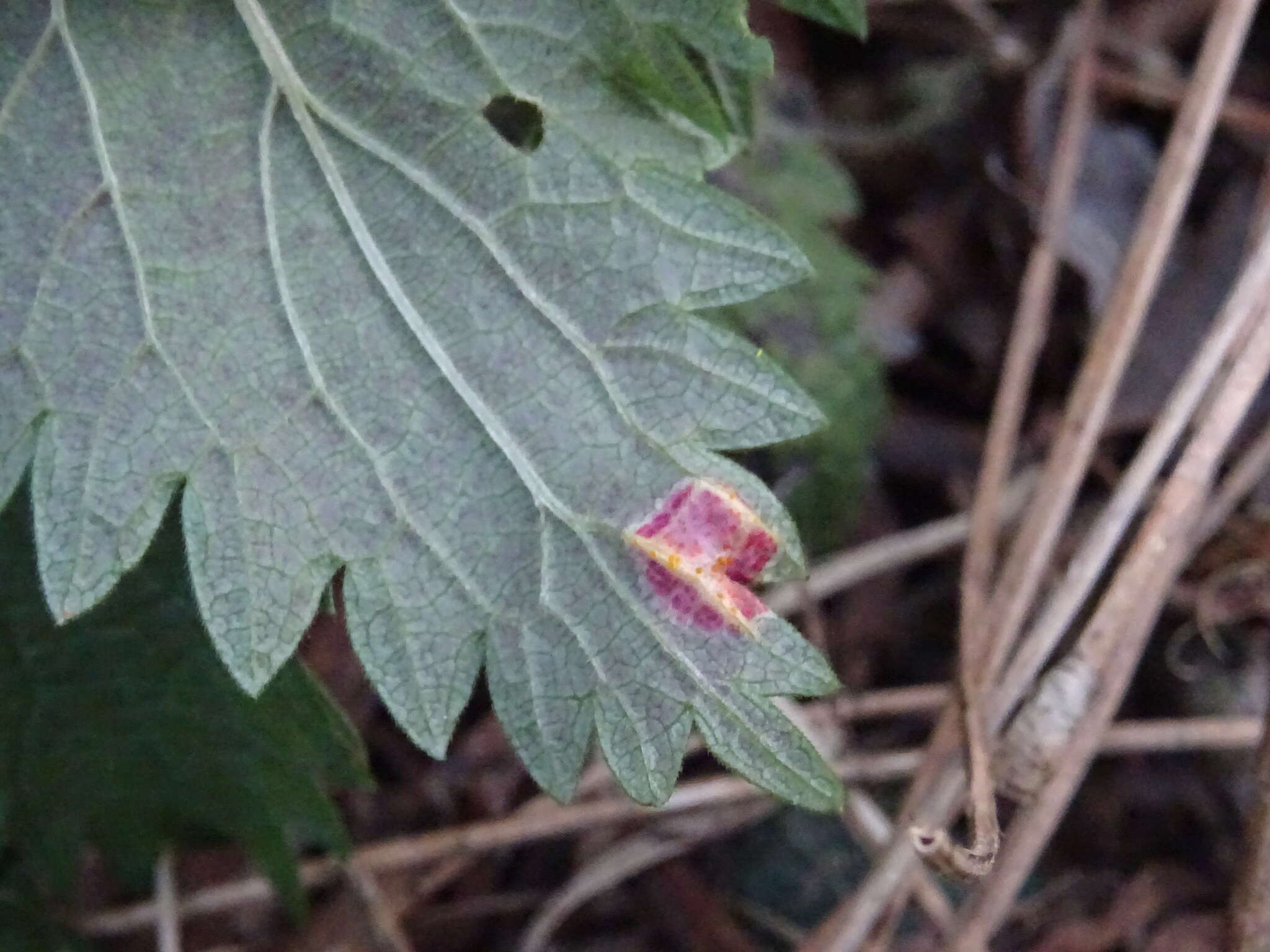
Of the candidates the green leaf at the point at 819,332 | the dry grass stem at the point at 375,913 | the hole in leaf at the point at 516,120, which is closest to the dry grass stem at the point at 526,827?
the dry grass stem at the point at 375,913

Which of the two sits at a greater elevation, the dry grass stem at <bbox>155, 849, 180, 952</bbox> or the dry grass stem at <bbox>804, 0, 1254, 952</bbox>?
the dry grass stem at <bbox>804, 0, 1254, 952</bbox>

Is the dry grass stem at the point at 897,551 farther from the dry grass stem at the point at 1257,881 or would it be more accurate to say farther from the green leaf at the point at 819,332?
the dry grass stem at the point at 1257,881

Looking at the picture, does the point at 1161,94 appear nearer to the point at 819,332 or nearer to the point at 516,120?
the point at 819,332

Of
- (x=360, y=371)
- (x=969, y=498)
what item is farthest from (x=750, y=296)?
(x=969, y=498)

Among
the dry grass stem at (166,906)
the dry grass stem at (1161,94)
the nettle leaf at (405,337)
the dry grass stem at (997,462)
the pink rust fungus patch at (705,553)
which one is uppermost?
the nettle leaf at (405,337)

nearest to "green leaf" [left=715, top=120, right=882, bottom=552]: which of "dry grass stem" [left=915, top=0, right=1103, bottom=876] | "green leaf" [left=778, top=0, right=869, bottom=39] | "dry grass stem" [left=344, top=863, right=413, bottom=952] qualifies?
"dry grass stem" [left=915, top=0, right=1103, bottom=876]

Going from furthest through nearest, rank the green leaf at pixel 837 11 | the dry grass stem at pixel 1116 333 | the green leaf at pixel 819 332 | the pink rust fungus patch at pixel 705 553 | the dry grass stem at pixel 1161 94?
1. the dry grass stem at pixel 1161 94
2. the green leaf at pixel 819 332
3. the dry grass stem at pixel 1116 333
4. the green leaf at pixel 837 11
5. the pink rust fungus patch at pixel 705 553

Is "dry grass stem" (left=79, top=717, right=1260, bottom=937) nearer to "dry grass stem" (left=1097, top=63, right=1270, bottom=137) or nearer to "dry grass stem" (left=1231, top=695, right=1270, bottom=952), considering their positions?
"dry grass stem" (left=1231, top=695, right=1270, bottom=952)
